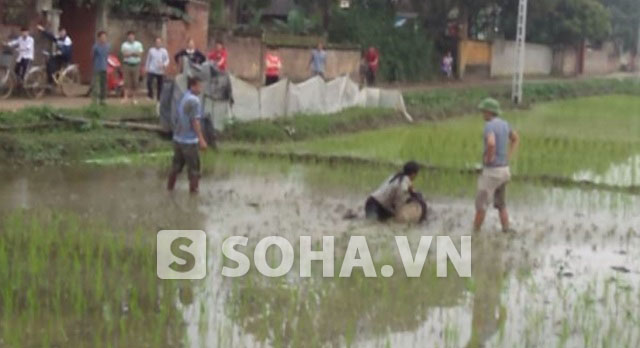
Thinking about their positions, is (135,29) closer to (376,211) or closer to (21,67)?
(21,67)

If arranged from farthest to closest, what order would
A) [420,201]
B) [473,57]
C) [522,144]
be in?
[473,57]
[522,144]
[420,201]

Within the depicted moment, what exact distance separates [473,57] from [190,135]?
32268mm

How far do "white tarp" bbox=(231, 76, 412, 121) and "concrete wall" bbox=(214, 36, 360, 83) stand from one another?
3.52 metres

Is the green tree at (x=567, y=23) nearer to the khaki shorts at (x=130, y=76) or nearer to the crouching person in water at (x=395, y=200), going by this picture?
the khaki shorts at (x=130, y=76)

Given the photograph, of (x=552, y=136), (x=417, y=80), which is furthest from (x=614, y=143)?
(x=417, y=80)

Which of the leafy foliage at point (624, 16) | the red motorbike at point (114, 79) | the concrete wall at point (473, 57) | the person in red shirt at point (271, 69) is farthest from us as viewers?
the leafy foliage at point (624, 16)

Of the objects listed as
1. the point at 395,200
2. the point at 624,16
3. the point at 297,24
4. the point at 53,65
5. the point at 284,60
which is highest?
the point at 624,16

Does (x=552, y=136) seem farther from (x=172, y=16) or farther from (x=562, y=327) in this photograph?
(x=562, y=327)

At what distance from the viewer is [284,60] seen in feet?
99.2

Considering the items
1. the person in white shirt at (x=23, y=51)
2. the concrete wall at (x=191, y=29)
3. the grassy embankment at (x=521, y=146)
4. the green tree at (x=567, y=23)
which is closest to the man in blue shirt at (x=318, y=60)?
the concrete wall at (x=191, y=29)

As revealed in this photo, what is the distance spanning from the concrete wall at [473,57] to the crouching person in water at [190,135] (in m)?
30.0

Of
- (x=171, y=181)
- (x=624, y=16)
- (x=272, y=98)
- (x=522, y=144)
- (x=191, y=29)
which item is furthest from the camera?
(x=624, y=16)

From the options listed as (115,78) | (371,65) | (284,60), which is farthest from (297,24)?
(115,78)

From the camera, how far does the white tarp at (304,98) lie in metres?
19.9
